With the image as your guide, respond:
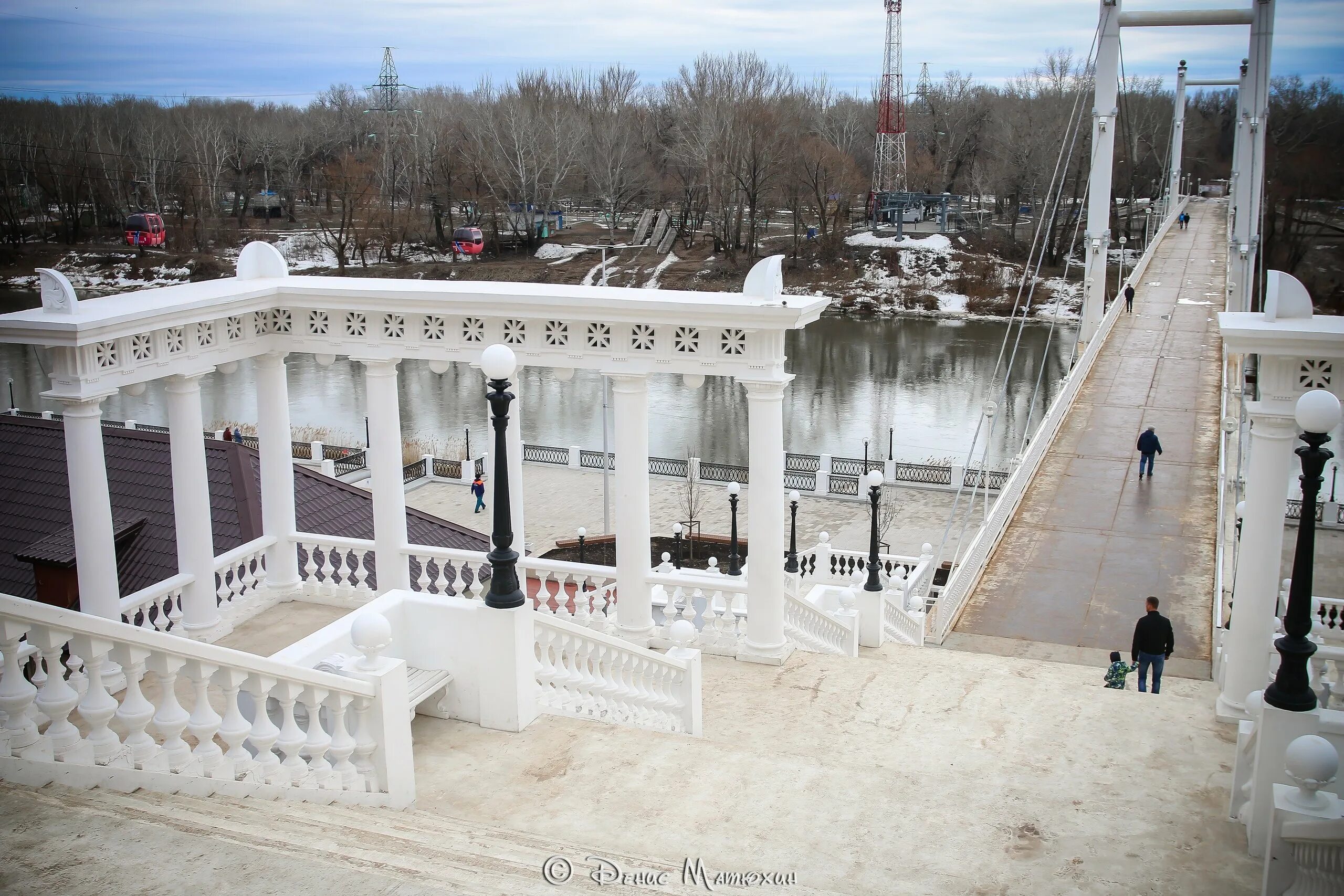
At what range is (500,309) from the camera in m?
9.87

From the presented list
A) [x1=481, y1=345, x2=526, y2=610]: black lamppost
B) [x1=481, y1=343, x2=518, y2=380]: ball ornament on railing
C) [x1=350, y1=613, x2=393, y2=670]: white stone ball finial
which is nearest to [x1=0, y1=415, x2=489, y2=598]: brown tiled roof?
[x1=481, y1=345, x2=526, y2=610]: black lamppost

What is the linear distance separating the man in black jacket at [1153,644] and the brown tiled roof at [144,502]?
297 inches

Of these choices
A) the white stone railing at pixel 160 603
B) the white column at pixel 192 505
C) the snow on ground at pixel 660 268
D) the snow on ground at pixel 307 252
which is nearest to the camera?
the white stone railing at pixel 160 603

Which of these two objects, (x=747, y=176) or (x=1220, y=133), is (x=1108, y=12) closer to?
(x=747, y=176)

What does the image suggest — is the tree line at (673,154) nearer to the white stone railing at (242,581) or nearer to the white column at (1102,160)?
the white column at (1102,160)

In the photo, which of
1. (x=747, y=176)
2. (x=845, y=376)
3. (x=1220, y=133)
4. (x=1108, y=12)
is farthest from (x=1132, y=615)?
(x=1220, y=133)

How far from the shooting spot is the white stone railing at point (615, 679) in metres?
7.98

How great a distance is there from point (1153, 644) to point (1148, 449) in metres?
9.43

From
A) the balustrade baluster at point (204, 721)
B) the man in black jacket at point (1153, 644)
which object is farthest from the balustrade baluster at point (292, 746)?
the man in black jacket at point (1153, 644)

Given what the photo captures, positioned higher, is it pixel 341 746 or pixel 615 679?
pixel 341 746

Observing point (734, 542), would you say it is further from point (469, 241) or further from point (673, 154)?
point (673, 154)

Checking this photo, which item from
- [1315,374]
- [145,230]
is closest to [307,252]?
[145,230]

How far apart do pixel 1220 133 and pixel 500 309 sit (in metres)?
88.1

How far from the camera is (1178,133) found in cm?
7094
